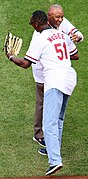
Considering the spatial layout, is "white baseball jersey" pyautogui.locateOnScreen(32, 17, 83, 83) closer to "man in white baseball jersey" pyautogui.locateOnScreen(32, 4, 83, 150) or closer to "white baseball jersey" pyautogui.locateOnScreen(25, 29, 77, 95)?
"man in white baseball jersey" pyautogui.locateOnScreen(32, 4, 83, 150)

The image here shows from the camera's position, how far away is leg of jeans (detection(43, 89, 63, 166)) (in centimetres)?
665

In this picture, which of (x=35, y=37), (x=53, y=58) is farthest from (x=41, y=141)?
(x=35, y=37)

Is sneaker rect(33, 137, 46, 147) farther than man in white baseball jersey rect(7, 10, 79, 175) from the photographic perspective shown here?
Yes

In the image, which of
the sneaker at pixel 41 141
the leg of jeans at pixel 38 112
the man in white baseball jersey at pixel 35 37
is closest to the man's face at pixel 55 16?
the man in white baseball jersey at pixel 35 37

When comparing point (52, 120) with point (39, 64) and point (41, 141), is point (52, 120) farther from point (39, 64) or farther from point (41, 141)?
A: point (41, 141)

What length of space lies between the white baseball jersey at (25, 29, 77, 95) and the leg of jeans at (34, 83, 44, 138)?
1.87 feet

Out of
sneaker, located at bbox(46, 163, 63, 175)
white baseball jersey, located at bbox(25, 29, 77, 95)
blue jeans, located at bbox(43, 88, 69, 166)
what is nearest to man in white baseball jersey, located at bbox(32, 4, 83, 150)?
white baseball jersey, located at bbox(25, 29, 77, 95)

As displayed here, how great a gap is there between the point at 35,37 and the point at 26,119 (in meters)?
1.73

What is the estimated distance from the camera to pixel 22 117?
26.7ft

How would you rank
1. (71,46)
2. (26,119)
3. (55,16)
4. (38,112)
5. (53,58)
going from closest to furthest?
(53,58) → (55,16) → (71,46) → (38,112) → (26,119)

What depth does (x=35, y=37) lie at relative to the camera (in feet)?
22.0

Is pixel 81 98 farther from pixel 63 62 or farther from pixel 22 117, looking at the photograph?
pixel 63 62

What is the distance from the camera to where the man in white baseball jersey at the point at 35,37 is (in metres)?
6.88

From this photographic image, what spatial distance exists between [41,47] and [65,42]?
0.31 metres
